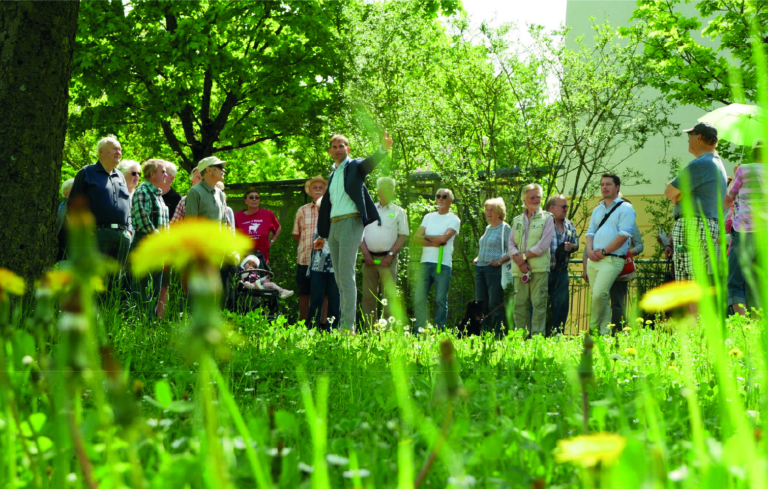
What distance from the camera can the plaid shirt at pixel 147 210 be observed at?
6773 mm

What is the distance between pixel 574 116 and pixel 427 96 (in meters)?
2.40

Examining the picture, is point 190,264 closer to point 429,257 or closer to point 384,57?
point 429,257

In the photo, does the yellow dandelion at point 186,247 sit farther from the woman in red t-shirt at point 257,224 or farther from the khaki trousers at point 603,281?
the woman in red t-shirt at point 257,224

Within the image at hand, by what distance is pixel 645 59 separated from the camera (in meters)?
12.2

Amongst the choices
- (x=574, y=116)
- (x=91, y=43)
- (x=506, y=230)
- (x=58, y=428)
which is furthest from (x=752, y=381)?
(x=91, y=43)

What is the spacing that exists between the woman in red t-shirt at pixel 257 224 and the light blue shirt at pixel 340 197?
104 inches

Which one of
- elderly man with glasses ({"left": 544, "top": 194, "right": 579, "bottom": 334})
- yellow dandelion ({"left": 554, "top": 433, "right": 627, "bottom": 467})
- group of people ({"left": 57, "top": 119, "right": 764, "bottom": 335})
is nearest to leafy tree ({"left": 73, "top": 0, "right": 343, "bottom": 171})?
group of people ({"left": 57, "top": 119, "right": 764, "bottom": 335})

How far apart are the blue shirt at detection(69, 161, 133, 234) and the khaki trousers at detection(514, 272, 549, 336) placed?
423cm

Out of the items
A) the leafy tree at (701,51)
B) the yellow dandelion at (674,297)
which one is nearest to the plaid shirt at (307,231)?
the leafy tree at (701,51)

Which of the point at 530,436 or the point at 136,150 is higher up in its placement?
the point at 136,150

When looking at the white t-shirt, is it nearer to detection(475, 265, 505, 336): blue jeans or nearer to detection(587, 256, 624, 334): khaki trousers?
detection(475, 265, 505, 336): blue jeans

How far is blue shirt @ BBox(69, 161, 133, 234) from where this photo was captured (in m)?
6.23

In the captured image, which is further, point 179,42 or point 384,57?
point 179,42

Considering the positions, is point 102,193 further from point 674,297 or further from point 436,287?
point 674,297
